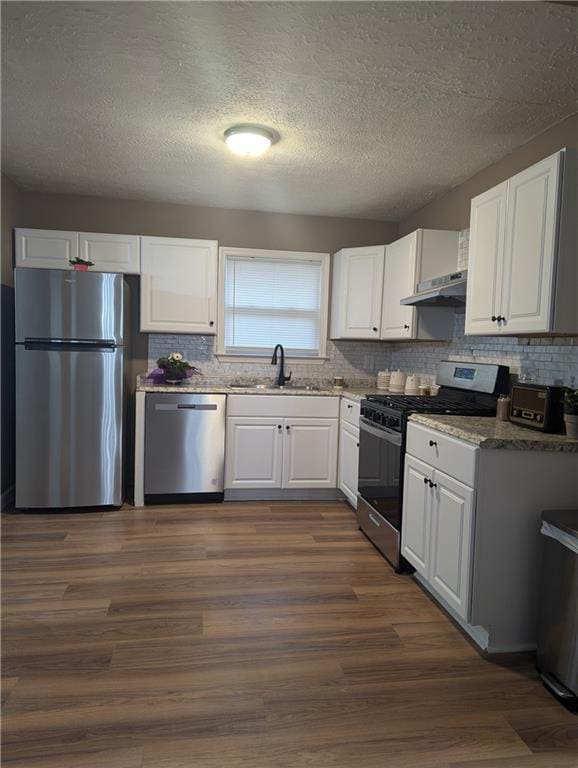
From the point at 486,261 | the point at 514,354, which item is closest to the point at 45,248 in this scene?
the point at 486,261

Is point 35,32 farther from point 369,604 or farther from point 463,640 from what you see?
point 463,640

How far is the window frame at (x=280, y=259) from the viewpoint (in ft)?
14.5

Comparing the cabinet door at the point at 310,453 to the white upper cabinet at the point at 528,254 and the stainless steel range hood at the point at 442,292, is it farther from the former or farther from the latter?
the white upper cabinet at the point at 528,254

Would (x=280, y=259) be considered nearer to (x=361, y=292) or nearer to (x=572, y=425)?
(x=361, y=292)

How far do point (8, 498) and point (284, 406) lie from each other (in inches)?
86.0

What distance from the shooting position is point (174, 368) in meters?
4.04

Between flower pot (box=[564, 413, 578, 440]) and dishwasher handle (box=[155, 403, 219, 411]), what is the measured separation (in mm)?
2482

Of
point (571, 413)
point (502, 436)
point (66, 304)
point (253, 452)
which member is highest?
point (66, 304)

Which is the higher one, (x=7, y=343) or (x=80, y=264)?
(x=80, y=264)

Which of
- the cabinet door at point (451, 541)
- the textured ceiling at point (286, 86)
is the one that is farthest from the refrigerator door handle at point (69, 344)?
the cabinet door at point (451, 541)

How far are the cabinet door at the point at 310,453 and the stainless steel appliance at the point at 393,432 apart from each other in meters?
0.63

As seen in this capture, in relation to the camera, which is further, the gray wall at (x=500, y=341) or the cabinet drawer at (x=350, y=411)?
Result: the cabinet drawer at (x=350, y=411)

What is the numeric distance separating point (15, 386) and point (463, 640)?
334cm

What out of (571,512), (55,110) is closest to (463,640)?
(571,512)
